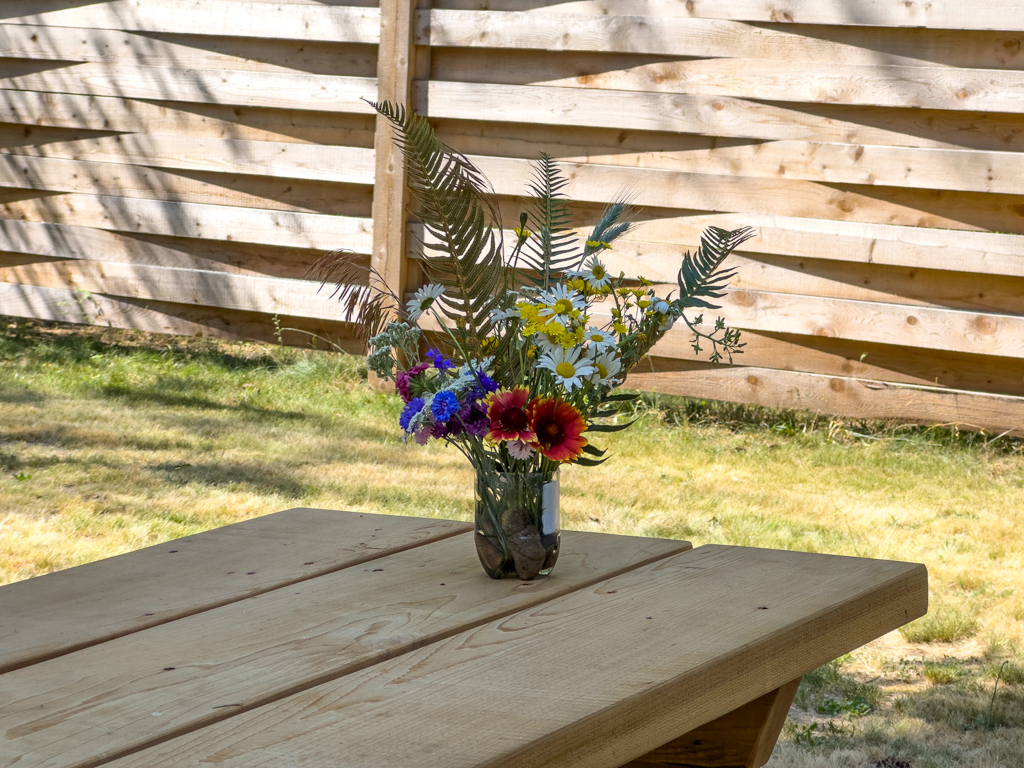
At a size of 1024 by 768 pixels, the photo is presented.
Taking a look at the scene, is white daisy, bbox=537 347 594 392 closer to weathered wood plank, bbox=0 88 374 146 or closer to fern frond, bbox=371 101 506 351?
fern frond, bbox=371 101 506 351

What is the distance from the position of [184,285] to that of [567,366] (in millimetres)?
4489

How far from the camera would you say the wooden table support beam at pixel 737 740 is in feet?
5.85

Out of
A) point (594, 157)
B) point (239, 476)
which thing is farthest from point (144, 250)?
point (594, 157)

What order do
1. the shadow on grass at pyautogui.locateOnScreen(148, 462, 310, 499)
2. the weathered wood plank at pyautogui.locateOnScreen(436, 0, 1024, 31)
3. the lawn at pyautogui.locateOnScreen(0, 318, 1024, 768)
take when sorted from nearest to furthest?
the lawn at pyautogui.locateOnScreen(0, 318, 1024, 768), the shadow on grass at pyautogui.locateOnScreen(148, 462, 310, 499), the weathered wood plank at pyautogui.locateOnScreen(436, 0, 1024, 31)

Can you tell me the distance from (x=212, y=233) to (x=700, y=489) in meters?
2.78

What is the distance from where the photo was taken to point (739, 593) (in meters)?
1.75

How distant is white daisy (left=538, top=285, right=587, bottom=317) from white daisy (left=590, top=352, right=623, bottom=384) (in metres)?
0.08

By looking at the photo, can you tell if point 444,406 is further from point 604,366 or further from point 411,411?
point 604,366

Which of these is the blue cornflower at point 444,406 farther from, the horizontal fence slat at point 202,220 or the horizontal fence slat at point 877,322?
the horizontal fence slat at point 202,220

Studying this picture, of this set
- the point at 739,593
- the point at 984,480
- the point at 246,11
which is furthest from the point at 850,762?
the point at 246,11

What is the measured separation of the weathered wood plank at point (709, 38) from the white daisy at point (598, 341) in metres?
3.36

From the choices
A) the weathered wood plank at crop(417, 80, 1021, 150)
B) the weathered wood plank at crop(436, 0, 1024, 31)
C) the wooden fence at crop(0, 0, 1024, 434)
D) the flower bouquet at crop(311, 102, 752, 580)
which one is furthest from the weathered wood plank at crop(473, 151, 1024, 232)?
the flower bouquet at crop(311, 102, 752, 580)

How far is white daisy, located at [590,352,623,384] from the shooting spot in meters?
1.74

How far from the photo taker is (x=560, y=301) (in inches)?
68.4
